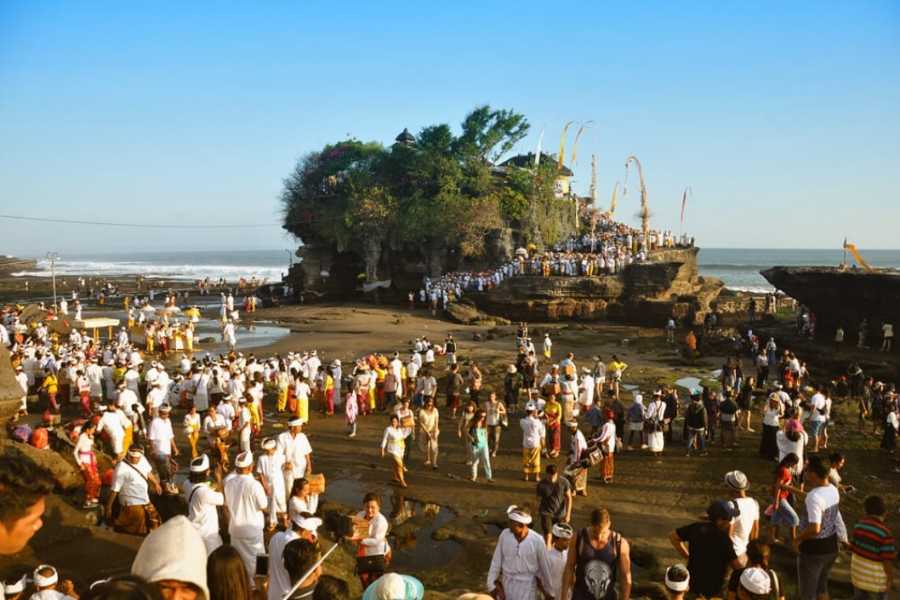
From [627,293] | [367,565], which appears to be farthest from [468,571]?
[627,293]

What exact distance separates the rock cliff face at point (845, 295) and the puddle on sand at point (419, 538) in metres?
22.6

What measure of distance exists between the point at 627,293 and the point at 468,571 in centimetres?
2820

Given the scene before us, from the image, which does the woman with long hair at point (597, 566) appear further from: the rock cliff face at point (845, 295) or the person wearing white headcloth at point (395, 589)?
the rock cliff face at point (845, 295)

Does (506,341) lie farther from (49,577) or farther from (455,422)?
(49,577)

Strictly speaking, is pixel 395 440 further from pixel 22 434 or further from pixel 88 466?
→ pixel 22 434

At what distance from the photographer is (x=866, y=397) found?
16141mm

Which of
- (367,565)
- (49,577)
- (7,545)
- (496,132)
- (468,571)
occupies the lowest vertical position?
(468,571)

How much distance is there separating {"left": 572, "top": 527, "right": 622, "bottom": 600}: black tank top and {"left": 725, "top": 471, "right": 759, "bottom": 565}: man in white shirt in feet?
7.01

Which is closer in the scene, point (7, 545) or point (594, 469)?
point (7, 545)

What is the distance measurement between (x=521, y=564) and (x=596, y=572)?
0.74 m

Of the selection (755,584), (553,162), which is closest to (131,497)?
(755,584)

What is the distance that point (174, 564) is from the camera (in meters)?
2.81

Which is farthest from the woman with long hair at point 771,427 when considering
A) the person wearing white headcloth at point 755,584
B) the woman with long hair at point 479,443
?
the person wearing white headcloth at point 755,584

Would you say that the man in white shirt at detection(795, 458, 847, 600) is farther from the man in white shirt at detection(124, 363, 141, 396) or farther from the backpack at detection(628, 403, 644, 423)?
the man in white shirt at detection(124, 363, 141, 396)
